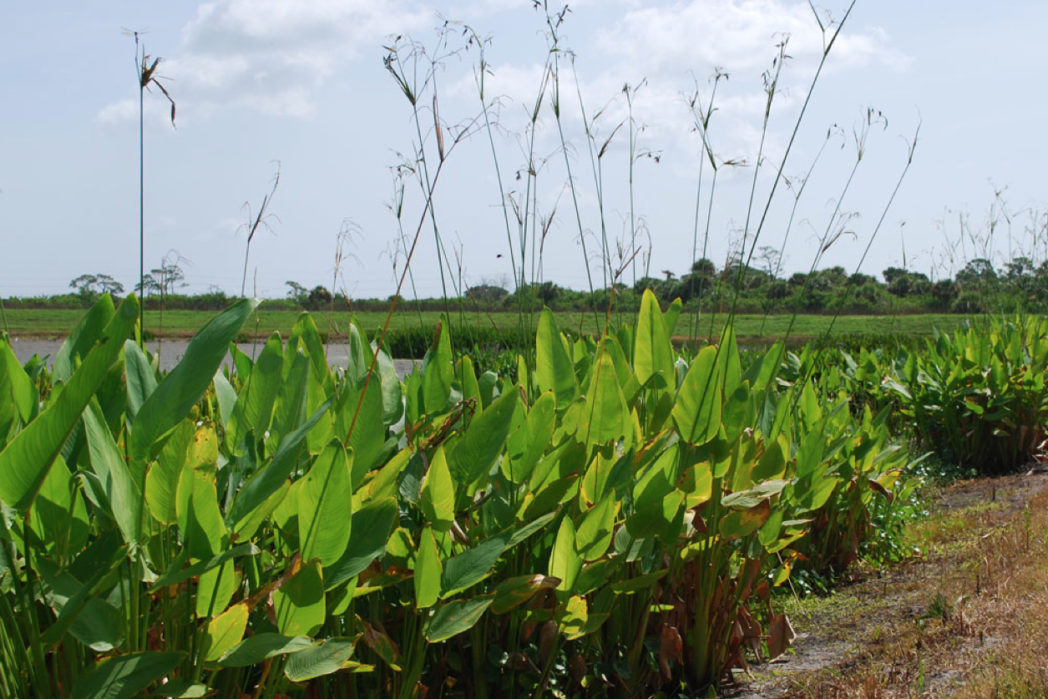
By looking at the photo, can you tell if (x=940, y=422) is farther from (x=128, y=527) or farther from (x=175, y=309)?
(x=175, y=309)

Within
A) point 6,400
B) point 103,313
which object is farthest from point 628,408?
point 6,400

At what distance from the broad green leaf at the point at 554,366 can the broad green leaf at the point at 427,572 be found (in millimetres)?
710

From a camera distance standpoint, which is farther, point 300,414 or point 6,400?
point 300,414

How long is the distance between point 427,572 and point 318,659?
208mm

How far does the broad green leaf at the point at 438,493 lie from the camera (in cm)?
139

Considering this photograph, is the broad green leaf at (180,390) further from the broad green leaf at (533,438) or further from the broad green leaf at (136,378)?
the broad green leaf at (533,438)

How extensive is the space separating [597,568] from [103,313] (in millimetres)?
1005

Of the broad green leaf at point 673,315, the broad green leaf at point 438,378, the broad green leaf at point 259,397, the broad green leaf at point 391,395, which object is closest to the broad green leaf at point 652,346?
the broad green leaf at point 673,315

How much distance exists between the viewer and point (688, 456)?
1.94 meters

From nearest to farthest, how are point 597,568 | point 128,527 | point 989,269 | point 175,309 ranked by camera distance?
point 128,527 → point 597,568 → point 989,269 → point 175,309

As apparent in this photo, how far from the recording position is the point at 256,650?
1.12 m

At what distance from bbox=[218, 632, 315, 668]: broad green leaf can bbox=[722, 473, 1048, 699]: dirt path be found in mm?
1395

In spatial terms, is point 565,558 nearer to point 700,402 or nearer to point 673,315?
point 700,402

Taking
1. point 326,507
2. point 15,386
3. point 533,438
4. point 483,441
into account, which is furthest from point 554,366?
point 15,386
